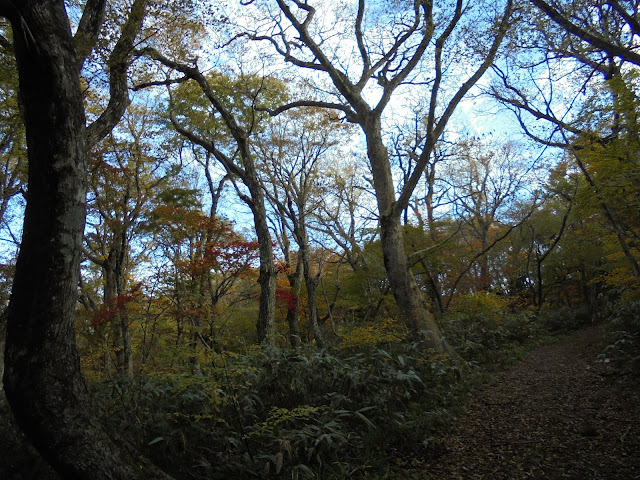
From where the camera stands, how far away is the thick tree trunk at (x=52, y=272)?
7.47 ft

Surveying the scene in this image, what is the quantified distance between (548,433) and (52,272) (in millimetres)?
4610

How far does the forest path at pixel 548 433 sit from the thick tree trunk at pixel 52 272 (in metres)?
2.58

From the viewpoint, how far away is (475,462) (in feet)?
11.0

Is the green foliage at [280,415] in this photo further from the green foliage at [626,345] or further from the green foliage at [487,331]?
the green foliage at [487,331]

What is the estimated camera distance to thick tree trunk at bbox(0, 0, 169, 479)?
7.47ft

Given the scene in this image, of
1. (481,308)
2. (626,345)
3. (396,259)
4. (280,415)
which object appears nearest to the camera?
(280,415)

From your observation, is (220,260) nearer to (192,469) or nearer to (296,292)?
(296,292)

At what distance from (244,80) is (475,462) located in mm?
9296

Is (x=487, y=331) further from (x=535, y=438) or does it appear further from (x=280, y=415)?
(x=280, y=415)

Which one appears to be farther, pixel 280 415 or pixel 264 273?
pixel 264 273

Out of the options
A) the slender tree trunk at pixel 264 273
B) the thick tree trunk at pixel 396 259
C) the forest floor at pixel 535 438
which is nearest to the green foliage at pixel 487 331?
the thick tree trunk at pixel 396 259

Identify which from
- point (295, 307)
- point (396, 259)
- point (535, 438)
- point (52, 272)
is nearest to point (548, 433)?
point (535, 438)

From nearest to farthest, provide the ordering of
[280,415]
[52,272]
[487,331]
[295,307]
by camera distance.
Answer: [52,272] → [280,415] → [487,331] → [295,307]

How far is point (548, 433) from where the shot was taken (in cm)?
368
